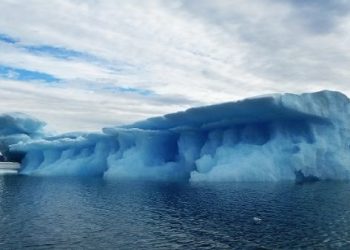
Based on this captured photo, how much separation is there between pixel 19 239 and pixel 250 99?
2171 centimetres

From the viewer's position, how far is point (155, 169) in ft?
152

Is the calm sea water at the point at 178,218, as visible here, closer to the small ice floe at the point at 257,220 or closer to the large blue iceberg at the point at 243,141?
the small ice floe at the point at 257,220

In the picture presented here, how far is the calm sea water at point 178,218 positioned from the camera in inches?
679

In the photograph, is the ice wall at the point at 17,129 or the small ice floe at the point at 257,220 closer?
the small ice floe at the point at 257,220

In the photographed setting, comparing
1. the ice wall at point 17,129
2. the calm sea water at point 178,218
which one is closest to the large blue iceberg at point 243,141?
the calm sea water at point 178,218

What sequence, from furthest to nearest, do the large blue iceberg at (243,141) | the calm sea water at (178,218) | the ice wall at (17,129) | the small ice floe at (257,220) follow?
1. the ice wall at (17,129)
2. the large blue iceberg at (243,141)
3. the small ice floe at (257,220)
4. the calm sea water at (178,218)

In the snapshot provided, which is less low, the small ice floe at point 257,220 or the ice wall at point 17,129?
the ice wall at point 17,129

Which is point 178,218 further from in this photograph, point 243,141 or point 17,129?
point 17,129

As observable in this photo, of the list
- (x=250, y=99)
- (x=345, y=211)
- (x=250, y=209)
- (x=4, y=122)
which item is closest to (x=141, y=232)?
(x=250, y=209)

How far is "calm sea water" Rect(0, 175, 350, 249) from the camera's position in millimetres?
17234

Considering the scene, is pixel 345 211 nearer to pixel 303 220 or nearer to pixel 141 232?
pixel 303 220

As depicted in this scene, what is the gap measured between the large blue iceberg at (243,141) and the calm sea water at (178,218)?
5.70 metres

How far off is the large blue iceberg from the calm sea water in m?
5.70

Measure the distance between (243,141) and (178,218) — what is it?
69.4 feet
